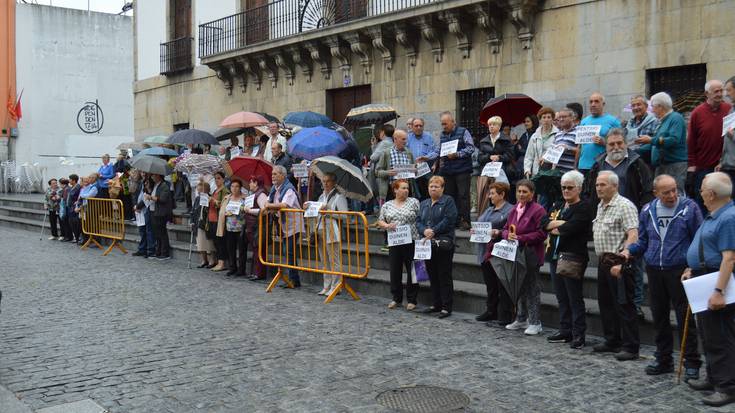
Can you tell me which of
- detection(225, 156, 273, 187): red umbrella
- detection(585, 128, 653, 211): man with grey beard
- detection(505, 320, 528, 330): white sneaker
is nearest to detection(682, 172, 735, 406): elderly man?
detection(585, 128, 653, 211): man with grey beard

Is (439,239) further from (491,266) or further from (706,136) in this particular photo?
(706,136)

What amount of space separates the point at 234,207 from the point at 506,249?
594 centimetres

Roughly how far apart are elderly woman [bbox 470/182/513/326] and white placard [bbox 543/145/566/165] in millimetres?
789

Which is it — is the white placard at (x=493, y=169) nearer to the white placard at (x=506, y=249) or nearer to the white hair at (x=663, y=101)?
the white placard at (x=506, y=249)

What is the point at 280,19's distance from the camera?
20594 millimetres

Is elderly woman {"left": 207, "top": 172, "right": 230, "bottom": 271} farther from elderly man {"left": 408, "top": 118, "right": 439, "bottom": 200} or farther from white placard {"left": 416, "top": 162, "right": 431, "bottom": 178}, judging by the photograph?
white placard {"left": 416, "top": 162, "right": 431, "bottom": 178}

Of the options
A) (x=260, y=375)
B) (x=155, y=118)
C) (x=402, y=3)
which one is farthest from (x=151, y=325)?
(x=155, y=118)

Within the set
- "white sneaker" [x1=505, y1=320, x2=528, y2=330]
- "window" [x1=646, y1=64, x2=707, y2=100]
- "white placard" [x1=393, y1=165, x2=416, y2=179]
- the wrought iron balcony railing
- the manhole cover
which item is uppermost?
the wrought iron balcony railing

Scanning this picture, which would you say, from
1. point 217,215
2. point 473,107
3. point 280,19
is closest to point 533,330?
point 217,215

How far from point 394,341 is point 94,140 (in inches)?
1323

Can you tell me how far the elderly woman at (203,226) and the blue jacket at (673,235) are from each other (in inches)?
359

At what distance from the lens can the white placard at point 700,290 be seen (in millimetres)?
5773

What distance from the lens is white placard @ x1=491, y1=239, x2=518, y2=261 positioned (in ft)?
27.2

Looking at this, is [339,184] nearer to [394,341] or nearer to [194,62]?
[394,341]
